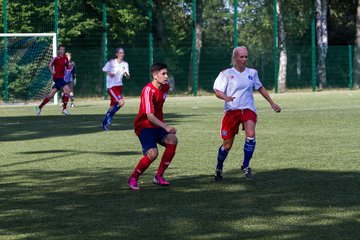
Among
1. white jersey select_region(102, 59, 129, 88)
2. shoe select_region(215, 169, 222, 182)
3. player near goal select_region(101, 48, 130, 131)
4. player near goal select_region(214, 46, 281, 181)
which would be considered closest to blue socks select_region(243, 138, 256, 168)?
player near goal select_region(214, 46, 281, 181)

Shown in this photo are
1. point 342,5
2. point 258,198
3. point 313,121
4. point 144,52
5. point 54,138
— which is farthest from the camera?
point 342,5

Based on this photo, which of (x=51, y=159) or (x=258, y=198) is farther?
(x=51, y=159)

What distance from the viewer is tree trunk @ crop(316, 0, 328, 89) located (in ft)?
169

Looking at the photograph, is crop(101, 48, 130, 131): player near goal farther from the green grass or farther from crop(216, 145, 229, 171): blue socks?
crop(216, 145, 229, 171): blue socks

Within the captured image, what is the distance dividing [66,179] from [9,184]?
2.67ft

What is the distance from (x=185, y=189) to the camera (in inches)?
445

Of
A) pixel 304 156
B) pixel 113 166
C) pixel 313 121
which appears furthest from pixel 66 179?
pixel 313 121

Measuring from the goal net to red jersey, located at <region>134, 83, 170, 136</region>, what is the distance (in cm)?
2838

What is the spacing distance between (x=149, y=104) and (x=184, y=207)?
1944 millimetres

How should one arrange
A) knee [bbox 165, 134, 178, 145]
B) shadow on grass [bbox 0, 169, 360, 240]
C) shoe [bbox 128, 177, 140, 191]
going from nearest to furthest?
shadow on grass [bbox 0, 169, 360, 240]
shoe [bbox 128, 177, 140, 191]
knee [bbox 165, 134, 178, 145]

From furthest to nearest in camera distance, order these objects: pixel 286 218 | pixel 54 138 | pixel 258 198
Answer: pixel 54 138
pixel 258 198
pixel 286 218

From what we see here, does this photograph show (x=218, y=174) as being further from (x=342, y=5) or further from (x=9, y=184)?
(x=342, y=5)

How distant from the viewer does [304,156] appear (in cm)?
1512

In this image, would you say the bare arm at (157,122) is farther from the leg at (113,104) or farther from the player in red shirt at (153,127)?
the leg at (113,104)
